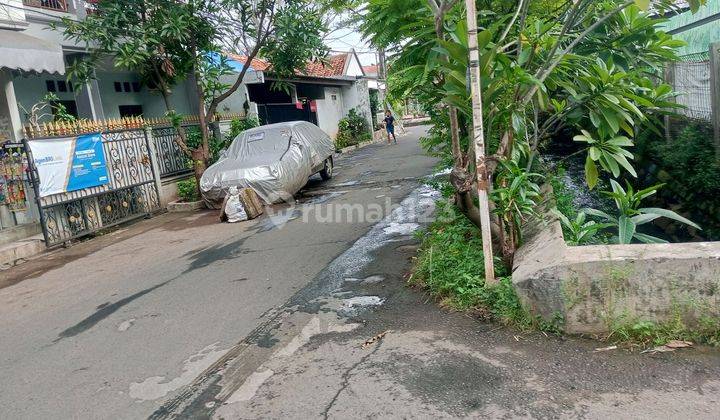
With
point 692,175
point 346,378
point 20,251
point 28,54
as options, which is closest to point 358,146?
point 28,54

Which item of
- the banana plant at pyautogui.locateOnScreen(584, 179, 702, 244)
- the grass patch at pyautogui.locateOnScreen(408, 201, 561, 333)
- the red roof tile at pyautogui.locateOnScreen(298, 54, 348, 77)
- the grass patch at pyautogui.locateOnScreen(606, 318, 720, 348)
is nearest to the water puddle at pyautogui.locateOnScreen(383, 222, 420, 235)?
the grass patch at pyautogui.locateOnScreen(408, 201, 561, 333)

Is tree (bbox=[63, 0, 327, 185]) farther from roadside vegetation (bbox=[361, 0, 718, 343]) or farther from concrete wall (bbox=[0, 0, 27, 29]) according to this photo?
roadside vegetation (bbox=[361, 0, 718, 343])

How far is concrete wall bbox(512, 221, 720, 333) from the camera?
11.5 ft

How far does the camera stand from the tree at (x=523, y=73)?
4.45 meters

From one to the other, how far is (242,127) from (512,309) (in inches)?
522

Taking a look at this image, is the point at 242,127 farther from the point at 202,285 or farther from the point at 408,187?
the point at 202,285

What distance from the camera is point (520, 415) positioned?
3008mm

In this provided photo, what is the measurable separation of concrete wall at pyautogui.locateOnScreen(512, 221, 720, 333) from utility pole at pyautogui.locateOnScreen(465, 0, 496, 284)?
1.99 feet

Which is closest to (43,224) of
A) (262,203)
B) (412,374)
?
(262,203)

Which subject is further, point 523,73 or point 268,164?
point 268,164

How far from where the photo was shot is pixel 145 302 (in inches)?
231

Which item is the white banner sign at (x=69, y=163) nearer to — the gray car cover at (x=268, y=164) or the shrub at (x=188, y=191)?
the gray car cover at (x=268, y=164)

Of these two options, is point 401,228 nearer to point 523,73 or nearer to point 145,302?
point 145,302

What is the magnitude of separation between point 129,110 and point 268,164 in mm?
7195
